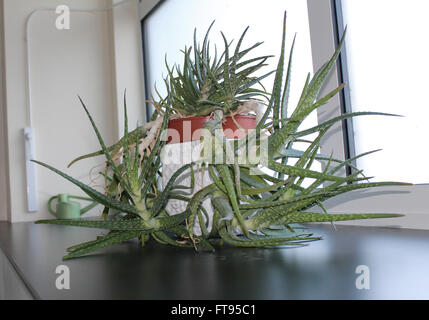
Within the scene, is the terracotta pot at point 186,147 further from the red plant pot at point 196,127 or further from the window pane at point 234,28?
the window pane at point 234,28

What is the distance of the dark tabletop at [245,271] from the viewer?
1.07 ft

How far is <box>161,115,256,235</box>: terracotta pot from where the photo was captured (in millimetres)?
548

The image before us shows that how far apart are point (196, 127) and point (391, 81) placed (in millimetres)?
386

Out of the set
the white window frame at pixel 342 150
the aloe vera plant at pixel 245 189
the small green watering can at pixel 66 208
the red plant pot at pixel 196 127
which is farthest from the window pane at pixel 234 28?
the small green watering can at pixel 66 208

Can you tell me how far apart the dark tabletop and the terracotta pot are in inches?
2.5

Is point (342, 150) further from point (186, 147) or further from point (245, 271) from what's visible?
point (245, 271)

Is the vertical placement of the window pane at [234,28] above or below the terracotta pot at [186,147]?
above

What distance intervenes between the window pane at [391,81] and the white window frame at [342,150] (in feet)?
0.08

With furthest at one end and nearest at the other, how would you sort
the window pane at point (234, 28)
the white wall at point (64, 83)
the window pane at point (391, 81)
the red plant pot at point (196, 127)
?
1. the white wall at point (64, 83)
2. the window pane at point (234, 28)
3. the window pane at point (391, 81)
4. the red plant pot at point (196, 127)

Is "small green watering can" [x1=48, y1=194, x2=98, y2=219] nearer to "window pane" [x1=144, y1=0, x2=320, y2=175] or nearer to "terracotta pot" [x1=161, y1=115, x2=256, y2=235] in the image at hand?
"window pane" [x1=144, y1=0, x2=320, y2=175]

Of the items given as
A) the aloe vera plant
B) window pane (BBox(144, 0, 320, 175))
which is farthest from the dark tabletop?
window pane (BBox(144, 0, 320, 175))

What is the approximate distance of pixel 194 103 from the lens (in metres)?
0.63
